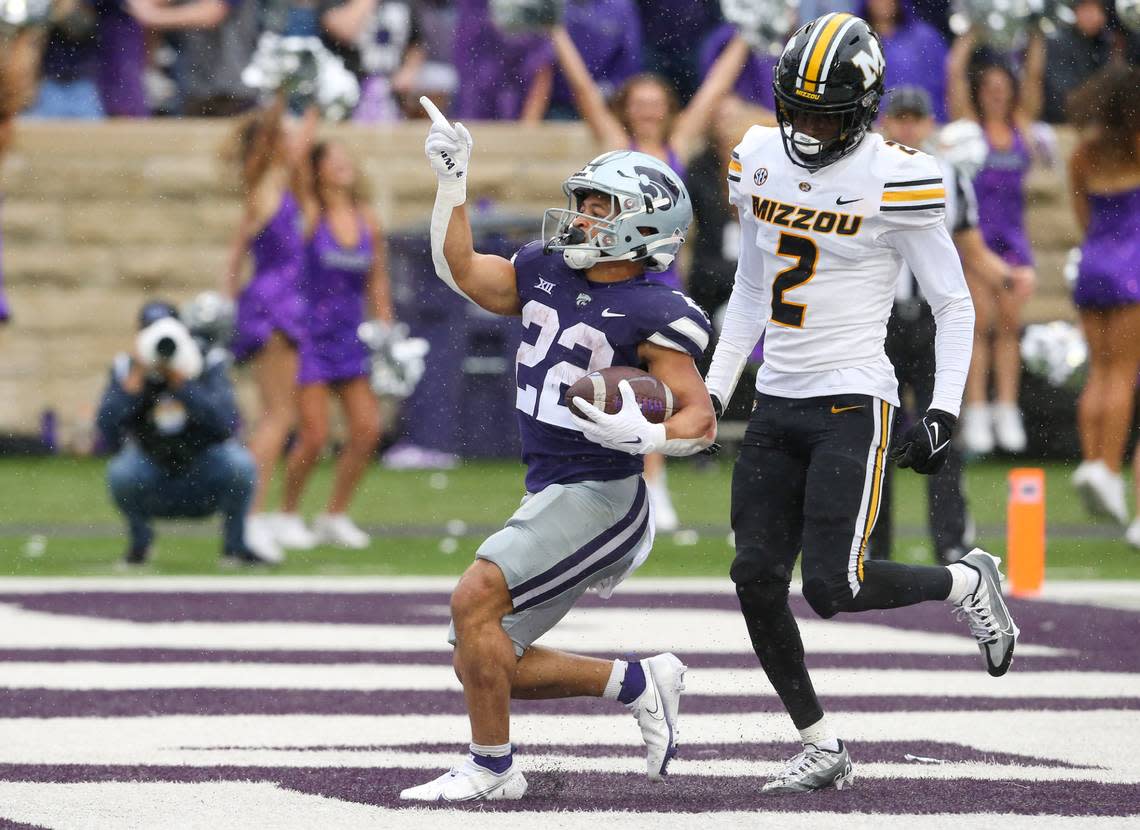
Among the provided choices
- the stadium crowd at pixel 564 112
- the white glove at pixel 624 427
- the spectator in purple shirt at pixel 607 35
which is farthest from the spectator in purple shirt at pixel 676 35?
the white glove at pixel 624 427

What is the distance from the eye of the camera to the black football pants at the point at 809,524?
5.27 m

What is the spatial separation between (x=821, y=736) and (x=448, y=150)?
1640mm

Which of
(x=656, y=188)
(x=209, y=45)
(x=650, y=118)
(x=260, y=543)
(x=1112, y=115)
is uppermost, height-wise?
(x=656, y=188)

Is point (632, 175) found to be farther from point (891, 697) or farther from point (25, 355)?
point (25, 355)

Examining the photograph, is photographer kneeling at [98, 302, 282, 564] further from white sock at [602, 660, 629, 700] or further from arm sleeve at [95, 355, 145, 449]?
white sock at [602, 660, 629, 700]

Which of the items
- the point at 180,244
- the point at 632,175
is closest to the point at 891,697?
the point at 632,175

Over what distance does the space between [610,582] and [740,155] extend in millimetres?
1099

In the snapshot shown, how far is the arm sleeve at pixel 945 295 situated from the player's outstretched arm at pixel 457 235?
3.09ft

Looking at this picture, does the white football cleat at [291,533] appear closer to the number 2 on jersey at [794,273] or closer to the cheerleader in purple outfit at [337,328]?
the cheerleader in purple outfit at [337,328]

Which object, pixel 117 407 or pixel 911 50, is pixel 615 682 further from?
pixel 911 50

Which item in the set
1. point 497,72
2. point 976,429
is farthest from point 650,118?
point 497,72

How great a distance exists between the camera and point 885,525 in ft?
30.6

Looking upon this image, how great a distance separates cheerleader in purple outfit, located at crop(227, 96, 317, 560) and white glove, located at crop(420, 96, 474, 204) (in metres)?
5.27

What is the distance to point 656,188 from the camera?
17.7 feet
